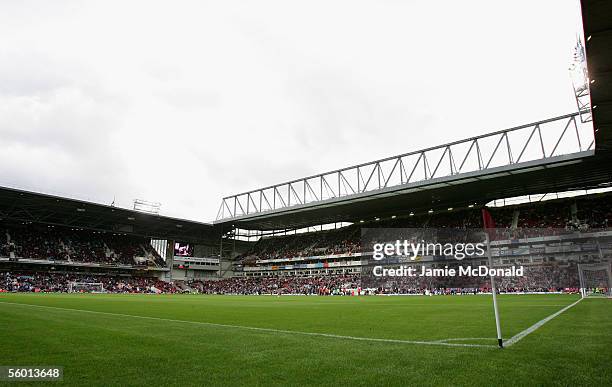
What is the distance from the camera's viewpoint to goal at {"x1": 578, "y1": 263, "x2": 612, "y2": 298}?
31.8 m

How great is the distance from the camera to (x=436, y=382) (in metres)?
4.86

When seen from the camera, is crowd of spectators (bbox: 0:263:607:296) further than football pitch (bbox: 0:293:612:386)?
Yes

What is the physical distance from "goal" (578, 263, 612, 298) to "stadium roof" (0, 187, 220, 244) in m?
61.6

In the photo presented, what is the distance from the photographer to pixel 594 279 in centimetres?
3706

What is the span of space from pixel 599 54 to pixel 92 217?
71162mm

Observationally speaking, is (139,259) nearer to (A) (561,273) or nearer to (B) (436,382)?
(A) (561,273)

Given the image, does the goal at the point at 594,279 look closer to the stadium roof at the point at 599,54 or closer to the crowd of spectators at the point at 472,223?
the crowd of spectators at the point at 472,223

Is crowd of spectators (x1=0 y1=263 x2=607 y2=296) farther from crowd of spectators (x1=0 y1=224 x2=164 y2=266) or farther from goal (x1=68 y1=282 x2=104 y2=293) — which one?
crowd of spectators (x1=0 y1=224 x2=164 y2=266)

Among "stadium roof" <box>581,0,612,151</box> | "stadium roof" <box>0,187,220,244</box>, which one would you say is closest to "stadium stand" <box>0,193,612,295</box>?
"stadium roof" <box>0,187,220,244</box>

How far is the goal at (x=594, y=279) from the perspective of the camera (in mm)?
31828

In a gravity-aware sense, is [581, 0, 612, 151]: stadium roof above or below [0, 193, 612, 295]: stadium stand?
above

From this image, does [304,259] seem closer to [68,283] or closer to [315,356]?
[68,283]

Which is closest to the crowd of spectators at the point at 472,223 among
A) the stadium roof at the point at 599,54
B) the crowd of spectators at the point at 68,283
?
the crowd of spectators at the point at 68,283

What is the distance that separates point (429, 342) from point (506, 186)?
4852 cm
